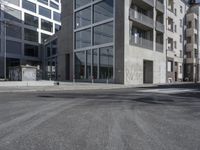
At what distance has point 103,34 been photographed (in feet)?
118

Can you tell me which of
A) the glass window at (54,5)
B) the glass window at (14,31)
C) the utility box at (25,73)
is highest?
→ the glass window at (54,5)

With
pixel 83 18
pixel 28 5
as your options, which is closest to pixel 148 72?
pixel 83 18

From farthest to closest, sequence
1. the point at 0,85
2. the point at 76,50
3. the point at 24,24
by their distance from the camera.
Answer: the point at 24,24 < the point at 76,50 < the point at 0,85

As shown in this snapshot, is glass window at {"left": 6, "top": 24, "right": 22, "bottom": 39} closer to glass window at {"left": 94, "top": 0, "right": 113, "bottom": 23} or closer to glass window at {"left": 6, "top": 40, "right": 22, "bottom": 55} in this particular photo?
glass window at {"left": 6, "top": 40, "right": 22, "bottom": 55}

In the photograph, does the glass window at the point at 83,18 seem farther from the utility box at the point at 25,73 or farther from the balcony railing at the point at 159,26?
the utility box at the point at 25,73

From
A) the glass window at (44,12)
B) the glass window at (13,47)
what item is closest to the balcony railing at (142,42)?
the glass window at (13,47)

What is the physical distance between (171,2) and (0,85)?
38.4 metres

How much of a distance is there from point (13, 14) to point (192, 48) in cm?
4442

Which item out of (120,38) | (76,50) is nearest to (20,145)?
(120,38)

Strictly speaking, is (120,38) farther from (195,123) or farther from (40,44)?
(40,44)

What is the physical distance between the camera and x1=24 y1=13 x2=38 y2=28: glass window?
65.0m

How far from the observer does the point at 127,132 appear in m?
5.83

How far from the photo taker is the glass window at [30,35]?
215ft

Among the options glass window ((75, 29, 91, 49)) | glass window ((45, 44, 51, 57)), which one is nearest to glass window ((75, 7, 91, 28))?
glass window ((75, 29, 91, 49))
